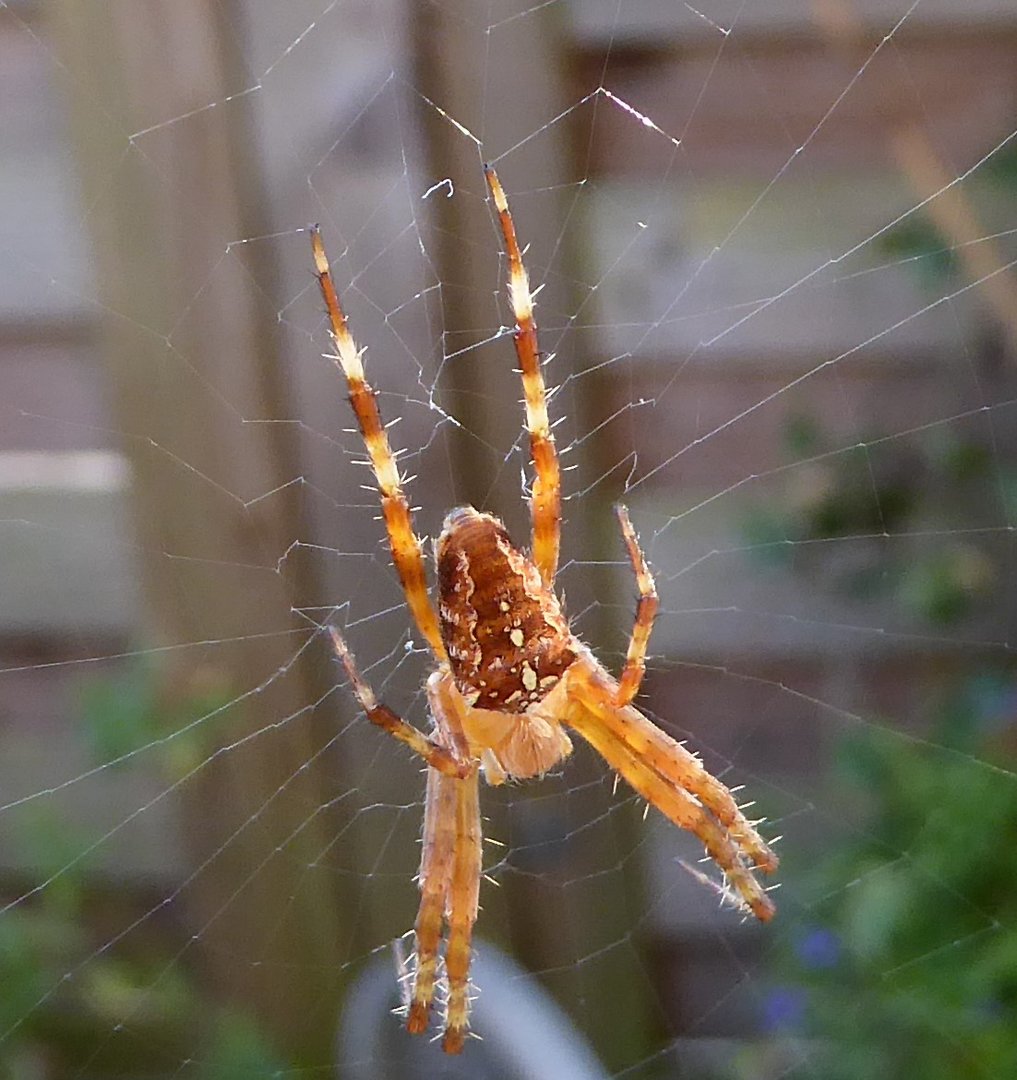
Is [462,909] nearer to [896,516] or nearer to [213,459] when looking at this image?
[213,459]

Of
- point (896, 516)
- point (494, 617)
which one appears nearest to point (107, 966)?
point (494, 617)

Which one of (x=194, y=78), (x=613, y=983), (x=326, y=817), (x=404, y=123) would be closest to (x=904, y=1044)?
(x=613, y=983)

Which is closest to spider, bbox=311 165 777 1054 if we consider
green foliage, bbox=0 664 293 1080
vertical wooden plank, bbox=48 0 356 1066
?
vertical wooden plank, bbox=48 0 356 1066

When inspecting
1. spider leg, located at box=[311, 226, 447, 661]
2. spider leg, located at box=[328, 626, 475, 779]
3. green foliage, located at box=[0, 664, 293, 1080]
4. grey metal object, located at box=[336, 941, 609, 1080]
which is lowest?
grey metal object, located at box=[336, 941, 609, 1080]

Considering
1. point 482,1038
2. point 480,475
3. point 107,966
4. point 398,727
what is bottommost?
point 482,1038

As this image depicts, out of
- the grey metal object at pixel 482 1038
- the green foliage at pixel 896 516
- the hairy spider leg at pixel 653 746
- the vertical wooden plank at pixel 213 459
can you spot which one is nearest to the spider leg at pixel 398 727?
the hairy spider leg at pixel 653 746

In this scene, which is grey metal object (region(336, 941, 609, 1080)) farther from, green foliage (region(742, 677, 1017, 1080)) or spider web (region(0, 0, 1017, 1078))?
green foliage (region(742, 677, 1017, 1080))

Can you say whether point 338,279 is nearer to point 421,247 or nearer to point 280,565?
point 421,247
